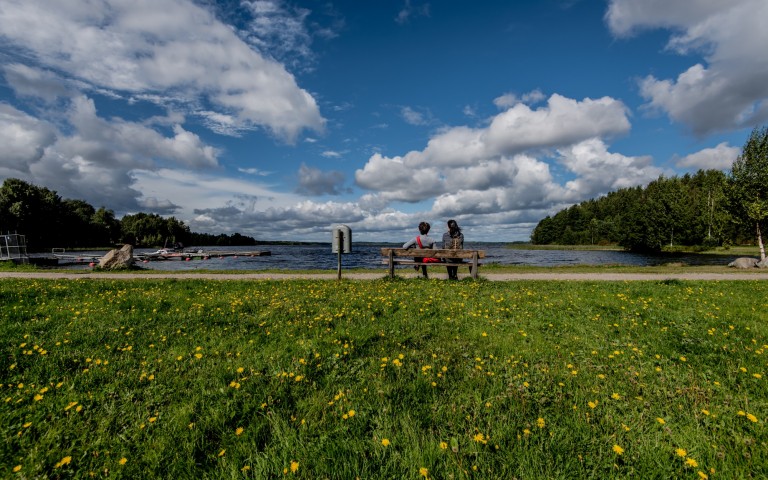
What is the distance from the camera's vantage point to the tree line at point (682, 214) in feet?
100

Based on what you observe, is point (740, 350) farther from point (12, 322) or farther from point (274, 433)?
point (12, 322)

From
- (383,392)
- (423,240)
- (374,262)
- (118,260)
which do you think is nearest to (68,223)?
(118,260)

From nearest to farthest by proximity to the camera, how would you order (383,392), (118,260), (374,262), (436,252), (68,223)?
(383,392) < (436,252) < (118,260) < (374,262) < (68,223)

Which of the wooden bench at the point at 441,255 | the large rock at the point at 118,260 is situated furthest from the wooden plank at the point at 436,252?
the large rock at the point at 118,260

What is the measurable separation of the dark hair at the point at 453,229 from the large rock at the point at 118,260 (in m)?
20.8

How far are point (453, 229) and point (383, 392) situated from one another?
10.9 meters

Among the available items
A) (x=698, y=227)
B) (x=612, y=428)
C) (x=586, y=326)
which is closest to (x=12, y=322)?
(x=612, y=428)

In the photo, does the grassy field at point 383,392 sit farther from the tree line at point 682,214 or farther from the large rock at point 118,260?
the tree line at point 682,214

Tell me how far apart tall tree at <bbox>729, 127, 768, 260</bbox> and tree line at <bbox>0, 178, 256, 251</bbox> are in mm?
71955

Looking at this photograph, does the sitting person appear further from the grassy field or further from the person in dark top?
the grassy field

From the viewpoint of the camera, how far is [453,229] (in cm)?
1439

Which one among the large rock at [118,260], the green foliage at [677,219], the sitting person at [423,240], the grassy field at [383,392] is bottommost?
the grassy field at [383,392]

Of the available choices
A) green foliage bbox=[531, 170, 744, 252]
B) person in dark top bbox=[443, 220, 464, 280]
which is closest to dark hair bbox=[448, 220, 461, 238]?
person in dark top bbox=[443, 220, 464, 280]

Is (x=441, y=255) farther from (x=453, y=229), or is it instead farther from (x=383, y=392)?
(x=383, y=392)
